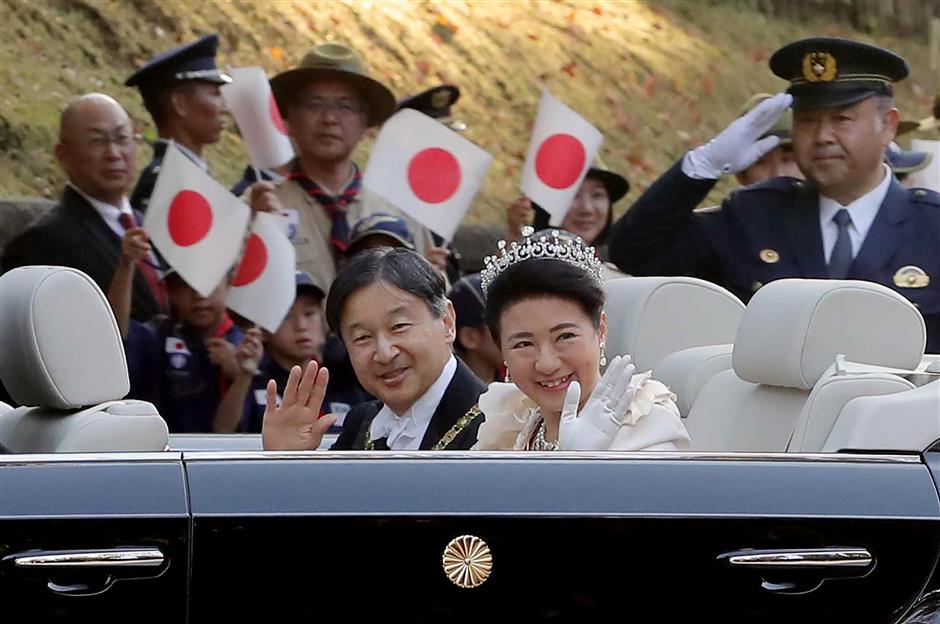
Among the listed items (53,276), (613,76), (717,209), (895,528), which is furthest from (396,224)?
(613,76)

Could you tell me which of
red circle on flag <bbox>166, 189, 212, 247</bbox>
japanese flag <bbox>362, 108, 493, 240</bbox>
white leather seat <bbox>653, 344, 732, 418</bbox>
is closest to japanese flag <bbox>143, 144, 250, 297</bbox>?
red circle on flag <bbox>166, 189, 212, 247</bbox>

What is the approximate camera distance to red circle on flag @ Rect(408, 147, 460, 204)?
613 centimetres

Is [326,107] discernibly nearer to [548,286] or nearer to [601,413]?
[548,286]

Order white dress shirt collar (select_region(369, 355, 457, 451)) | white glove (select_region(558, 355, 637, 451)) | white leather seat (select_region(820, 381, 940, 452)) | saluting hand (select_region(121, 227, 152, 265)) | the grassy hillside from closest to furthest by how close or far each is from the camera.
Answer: white leather seat (select_region(820, 381, 940, 452)), white glove (select_region(558, 355, 637, 451)), white dress shirt collar (select_region(369, 355, 457, 451)), saluting hand (select_region(121, 227, 152, 265)), the grassy hillside

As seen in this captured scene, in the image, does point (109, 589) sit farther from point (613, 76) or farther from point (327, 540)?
point (613, 76)

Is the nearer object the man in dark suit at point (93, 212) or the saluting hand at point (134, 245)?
the saluting hand at point (134, 245)

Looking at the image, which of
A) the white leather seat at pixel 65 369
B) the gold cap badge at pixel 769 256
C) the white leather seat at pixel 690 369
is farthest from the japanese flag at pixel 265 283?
the white leather seat at pixel 65 369

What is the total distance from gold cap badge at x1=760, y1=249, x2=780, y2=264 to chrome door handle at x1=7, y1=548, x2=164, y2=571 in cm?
301

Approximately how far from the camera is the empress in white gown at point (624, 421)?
3.11 metres

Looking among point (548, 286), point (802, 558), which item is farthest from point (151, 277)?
point (802, 558)

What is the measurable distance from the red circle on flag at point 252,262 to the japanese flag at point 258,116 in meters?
0.48

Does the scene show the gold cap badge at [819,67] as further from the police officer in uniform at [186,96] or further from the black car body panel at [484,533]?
the black car body panel at [484,533]

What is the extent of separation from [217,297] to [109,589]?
3418mm

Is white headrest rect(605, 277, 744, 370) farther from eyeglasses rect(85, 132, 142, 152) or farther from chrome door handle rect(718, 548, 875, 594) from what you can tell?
eyeglasses rect(85, 132, 142, 152)
